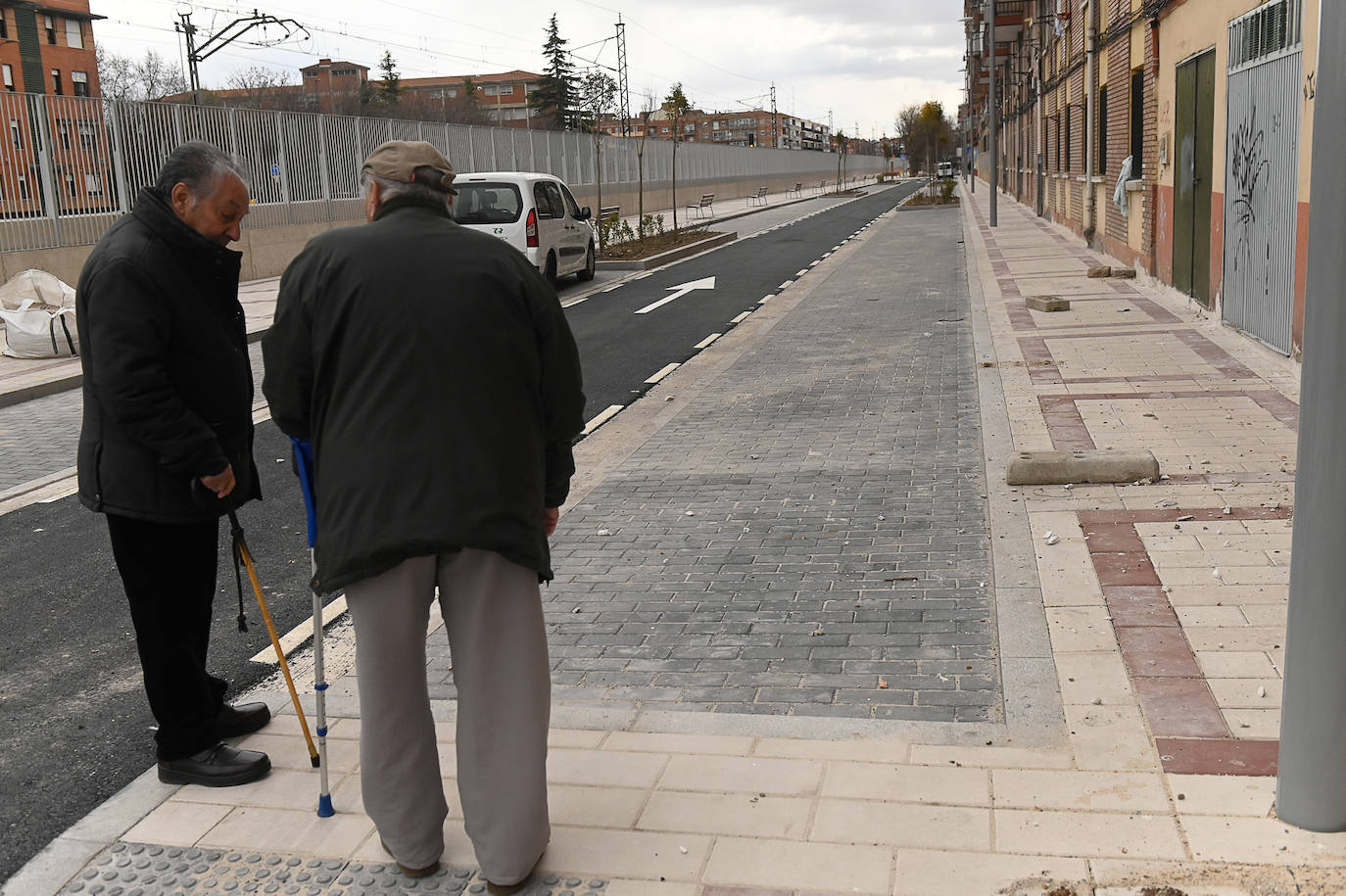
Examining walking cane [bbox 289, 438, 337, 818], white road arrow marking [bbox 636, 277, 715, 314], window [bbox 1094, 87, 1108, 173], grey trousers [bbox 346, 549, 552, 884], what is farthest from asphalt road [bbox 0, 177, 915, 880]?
window [bbox 1094, 87, 1108, 173]

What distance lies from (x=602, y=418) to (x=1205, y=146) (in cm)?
788

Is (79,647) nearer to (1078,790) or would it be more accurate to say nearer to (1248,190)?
(1078,790)

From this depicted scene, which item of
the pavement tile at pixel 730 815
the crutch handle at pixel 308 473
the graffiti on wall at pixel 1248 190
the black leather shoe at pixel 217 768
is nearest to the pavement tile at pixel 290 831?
the black leather shoe at pixel 217 768

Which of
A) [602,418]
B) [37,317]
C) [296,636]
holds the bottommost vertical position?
[296,636]

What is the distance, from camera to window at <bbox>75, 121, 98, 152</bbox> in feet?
65.0

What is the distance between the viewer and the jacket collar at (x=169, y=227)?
3.65 m

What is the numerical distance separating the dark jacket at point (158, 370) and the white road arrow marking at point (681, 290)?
13602 mm

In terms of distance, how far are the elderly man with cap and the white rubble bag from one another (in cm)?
1259

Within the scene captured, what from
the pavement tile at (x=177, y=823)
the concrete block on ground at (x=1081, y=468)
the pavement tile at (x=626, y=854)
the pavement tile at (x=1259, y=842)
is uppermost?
the concrete block on ground at (x=1081, y=468)

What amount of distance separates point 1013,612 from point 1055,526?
4.10 ft

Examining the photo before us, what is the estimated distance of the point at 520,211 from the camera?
1866cm

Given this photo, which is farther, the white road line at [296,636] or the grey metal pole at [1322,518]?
the white road line at [296,636]

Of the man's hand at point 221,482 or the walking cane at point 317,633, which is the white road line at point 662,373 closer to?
the man's hand at point 221,482

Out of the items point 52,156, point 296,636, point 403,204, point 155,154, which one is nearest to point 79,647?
point 296,636
